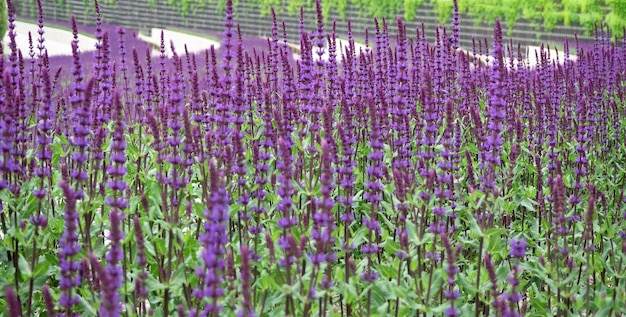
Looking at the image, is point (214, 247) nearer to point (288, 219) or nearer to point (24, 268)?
point (288, 219)

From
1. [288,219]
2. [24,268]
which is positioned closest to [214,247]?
[288,219]

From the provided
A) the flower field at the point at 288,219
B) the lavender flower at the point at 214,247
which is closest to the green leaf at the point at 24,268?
the flower field at the point at 288,219

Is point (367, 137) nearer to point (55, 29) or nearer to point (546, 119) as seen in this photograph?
point (546, 119)


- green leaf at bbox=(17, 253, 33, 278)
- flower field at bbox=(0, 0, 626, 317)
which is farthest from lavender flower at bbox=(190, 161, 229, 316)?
green leaf at bbox=(17, 253, 33, 278)

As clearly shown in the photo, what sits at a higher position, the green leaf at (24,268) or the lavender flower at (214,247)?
the lavender flower at (214,247)

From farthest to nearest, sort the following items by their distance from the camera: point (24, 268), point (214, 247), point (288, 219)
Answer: point (24, 268) → point (288, 219) → point (214, 247)

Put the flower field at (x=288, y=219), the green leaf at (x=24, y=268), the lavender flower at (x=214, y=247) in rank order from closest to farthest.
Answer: the lavender flower at (x=214, y=247) → the flower field at (x=288, y=219) → the green leaf at (x=24, y=268)

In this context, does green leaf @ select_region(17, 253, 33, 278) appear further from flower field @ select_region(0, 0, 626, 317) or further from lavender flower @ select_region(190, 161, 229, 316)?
lavender flower @ select_region(190, 161, 229, 316)

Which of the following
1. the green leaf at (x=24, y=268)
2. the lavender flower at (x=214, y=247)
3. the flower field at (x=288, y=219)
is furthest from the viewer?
the green leaf at (x=24, y=268)

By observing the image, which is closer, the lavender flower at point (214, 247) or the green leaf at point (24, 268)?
the lavender flower at point (214, 247)

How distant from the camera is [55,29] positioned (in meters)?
35.6

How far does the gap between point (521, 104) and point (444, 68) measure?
3.84 ft

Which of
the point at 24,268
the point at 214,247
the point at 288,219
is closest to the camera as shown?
the point at 214,247

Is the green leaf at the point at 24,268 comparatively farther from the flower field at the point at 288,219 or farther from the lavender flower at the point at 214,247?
the lavender flower at the point at 214,247
